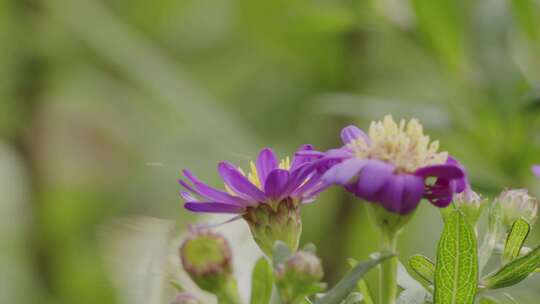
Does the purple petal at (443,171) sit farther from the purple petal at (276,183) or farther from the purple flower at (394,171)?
the purple petal at (276,183)

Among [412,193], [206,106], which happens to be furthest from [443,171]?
[206,106]

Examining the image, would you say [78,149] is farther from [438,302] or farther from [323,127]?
[438,302]

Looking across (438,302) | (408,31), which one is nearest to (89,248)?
(408,31)

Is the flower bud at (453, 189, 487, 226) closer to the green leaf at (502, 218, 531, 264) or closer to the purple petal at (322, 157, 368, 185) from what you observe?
the green leaf at (502, 218, 531, 264)

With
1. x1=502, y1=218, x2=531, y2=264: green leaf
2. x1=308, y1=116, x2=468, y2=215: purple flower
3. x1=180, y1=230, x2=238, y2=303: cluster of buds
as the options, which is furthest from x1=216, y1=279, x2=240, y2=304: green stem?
x1=502, y1=218, x2=531, y2=264: green leaf

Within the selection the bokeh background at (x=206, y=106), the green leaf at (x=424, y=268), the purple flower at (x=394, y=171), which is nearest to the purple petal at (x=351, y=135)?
the purple flower at (x=394, y=171)

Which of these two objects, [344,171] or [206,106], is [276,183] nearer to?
[344,171]
